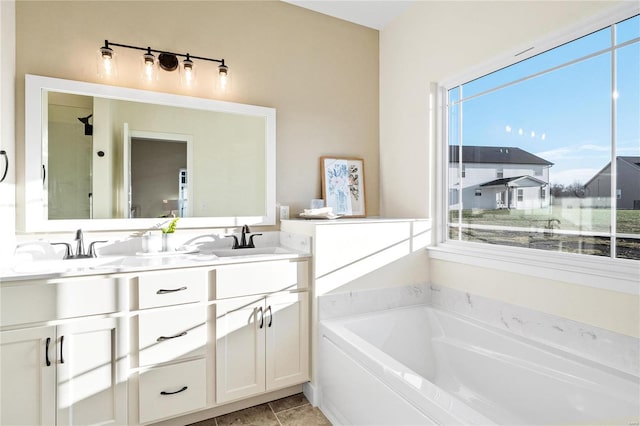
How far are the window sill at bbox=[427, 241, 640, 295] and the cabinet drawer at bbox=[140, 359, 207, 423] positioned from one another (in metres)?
1.73

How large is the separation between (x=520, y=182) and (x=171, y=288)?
6.70ft

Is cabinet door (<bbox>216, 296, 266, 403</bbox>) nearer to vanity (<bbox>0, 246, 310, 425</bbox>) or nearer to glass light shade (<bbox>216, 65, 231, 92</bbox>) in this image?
vanity (<bbox>0, 246, 310, 425</bbox>)

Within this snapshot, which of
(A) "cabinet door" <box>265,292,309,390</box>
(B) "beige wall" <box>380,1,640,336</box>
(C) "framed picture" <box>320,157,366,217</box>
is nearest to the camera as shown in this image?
(B) "beige wall" <box>380,1,640,336</box>

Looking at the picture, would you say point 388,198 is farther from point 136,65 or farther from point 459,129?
point 136,65

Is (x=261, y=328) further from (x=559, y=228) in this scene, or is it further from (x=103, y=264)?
(x=559, y=228)

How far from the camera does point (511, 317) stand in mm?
1960

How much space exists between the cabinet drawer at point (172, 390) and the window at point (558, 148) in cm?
190

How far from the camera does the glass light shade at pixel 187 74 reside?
224cm

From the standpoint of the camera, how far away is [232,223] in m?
2.42

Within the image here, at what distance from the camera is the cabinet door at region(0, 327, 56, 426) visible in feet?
4.88

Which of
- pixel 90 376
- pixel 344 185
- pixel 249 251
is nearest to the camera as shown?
pixel 90 376

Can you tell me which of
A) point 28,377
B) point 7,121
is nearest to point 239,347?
point 28,377

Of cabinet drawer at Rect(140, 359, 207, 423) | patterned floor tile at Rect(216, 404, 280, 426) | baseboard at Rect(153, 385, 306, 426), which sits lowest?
patterned floor tile at Rect(216, 404, 280, 426)

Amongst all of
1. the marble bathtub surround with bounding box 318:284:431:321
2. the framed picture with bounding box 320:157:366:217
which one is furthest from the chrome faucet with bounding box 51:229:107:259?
the framed picture with bounding box 320:157:366:217
